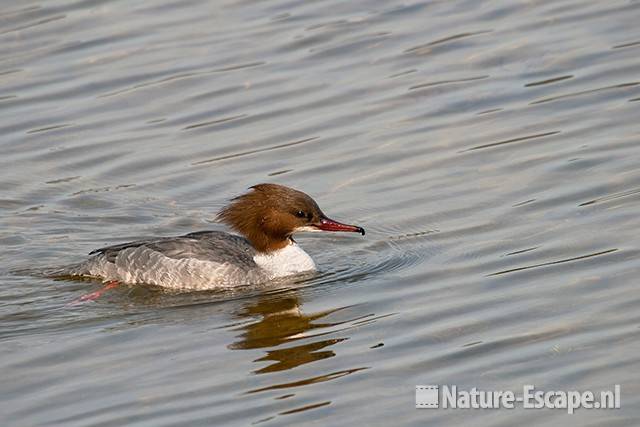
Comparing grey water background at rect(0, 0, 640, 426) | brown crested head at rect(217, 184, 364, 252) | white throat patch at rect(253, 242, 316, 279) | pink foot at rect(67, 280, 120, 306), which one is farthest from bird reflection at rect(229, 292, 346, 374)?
pink foot at rect(67, 280, 120, 306)

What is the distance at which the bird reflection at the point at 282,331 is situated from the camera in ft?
29.0

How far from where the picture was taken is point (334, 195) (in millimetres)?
12289

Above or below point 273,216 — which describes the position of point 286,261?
below

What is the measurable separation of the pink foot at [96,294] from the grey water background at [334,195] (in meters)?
0.08

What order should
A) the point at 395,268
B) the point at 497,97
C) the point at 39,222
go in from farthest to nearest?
the point at 497,97
the point at 39,222
the point at 395,268

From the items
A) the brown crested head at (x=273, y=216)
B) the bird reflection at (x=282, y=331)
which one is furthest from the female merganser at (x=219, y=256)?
the bird reflection at (x=282, y=331)

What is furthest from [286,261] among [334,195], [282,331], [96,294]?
[282,331]

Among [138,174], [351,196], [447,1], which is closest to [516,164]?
[351,196]

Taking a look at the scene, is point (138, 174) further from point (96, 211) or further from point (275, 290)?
point (275, 290)

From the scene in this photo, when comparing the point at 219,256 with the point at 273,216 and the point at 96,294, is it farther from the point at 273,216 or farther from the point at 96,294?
the point at 96,294

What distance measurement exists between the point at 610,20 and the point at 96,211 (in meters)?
6.53

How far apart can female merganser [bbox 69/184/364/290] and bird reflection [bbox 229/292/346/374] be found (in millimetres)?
600

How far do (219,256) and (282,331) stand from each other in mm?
1799

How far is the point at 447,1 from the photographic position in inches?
648
